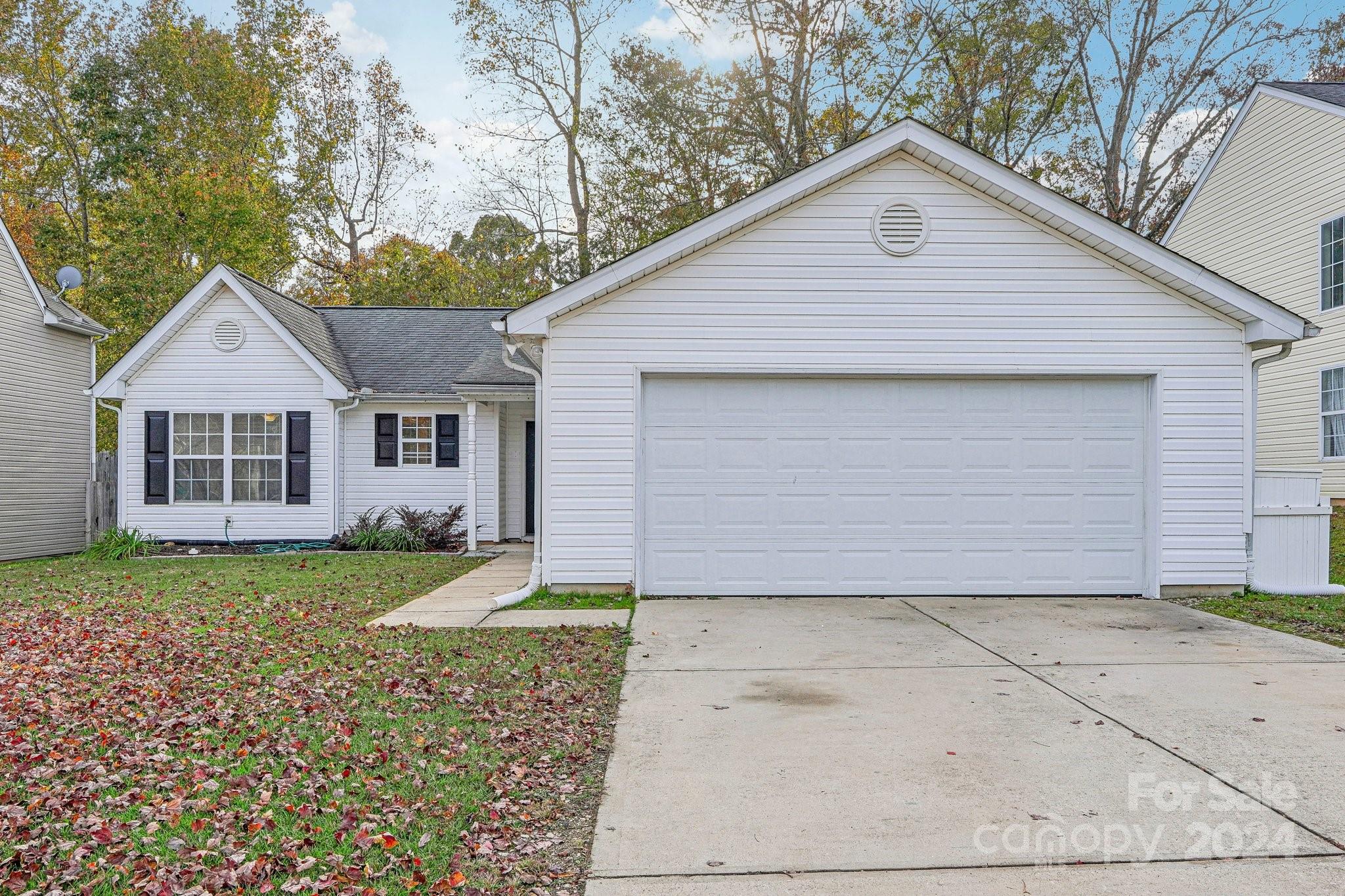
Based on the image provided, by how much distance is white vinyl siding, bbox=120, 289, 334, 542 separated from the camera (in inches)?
582

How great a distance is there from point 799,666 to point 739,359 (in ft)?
12.2

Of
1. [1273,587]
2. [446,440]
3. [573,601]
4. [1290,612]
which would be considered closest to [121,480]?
[446,440]

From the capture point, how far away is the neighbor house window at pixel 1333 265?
14375 millimetres

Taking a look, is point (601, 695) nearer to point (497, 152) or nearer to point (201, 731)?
point (201, 731)

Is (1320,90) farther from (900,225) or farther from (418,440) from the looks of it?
(418,440)

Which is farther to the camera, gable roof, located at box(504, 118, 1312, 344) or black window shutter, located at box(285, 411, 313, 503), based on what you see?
black window shutter, located at box(285, 411, 313, 503)

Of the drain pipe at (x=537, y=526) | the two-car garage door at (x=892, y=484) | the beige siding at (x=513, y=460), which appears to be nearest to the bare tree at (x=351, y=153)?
the beige siding at (x=513, y=460)

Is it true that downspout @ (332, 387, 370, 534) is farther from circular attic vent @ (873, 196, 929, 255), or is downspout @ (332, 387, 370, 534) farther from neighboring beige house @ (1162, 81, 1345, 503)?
neighboring beige house @ (1162, 81, 1345, 503)

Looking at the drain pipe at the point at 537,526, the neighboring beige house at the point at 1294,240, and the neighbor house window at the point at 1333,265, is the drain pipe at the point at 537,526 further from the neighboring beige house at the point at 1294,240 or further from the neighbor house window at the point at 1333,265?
the neighbor house window at the point at 1333,265

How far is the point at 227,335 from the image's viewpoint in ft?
48.6

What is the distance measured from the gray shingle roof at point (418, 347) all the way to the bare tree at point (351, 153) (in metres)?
9.65

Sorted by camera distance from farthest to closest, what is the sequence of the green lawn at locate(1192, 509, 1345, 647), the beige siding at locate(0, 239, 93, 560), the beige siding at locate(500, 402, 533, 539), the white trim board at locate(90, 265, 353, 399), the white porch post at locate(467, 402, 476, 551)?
1. the beige siding at locate(500, 402, 533, 539)
2. the white trim board at locate(90, 265, 353, 399)
3. the beige siding at locate(0, 239, 93, 560)
4. the white porch post at locate(467, 402, 476, 551)
5. the green lawn at locate(1192, 509, 1345, 647)

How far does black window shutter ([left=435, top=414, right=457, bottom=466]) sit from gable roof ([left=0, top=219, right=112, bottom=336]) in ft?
22.8

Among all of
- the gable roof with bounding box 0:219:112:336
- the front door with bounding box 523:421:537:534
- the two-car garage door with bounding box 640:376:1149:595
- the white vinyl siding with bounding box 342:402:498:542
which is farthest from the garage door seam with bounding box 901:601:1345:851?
the gable roof with bounding box 0:219:112:336
